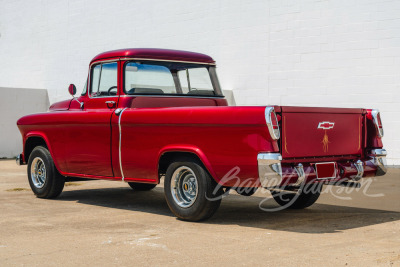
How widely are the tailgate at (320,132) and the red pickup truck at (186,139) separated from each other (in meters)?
0.01

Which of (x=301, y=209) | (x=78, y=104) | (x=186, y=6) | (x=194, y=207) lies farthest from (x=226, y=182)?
(x=186, y=6)

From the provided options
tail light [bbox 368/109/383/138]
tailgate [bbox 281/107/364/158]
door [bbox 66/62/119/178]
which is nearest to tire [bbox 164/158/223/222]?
tailgate [bbox 281/107/364/158]

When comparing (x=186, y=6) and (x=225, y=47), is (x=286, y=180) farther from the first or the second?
(x=186, y=6)

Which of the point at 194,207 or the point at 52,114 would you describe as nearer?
the point at 194,207

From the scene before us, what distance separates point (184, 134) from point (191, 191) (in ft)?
2.13

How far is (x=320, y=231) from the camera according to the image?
598 cm

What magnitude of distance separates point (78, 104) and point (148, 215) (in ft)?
6.53

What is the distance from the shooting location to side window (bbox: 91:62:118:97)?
7698 mm

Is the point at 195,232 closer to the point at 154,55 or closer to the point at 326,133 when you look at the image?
the point at 326,133

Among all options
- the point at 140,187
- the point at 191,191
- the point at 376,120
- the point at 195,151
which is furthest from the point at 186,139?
the point at 140,187

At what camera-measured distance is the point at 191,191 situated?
21.7 ft

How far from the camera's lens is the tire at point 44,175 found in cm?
830

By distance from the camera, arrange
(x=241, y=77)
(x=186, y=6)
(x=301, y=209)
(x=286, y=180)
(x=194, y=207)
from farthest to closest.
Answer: (x=186, y=6) → (x=241, y=77) → (x=301, y=209) → (x=194, y=207) → (x=286, y=180)

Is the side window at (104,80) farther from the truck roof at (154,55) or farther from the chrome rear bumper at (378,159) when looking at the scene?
the chrome rear bumper at (378,159)
